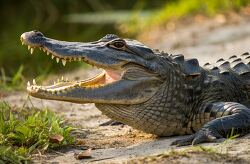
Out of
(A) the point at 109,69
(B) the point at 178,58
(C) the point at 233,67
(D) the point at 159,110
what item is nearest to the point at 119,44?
(A) the point at 109,69

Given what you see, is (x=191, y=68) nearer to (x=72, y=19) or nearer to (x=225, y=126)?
(x=225, y=126)

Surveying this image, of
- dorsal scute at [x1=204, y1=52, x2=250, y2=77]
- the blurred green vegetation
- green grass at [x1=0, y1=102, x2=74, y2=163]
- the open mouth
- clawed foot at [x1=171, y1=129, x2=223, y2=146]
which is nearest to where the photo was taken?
clawed foot at [x1=171, y1=129, x2=223, y2=146]

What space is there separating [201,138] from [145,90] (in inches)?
33.5

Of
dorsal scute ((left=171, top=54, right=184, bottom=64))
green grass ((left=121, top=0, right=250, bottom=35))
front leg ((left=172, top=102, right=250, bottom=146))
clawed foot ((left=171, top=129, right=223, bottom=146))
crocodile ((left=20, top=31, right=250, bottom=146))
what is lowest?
clawed foot ((left=171, top=129, right=223, bottom=146))

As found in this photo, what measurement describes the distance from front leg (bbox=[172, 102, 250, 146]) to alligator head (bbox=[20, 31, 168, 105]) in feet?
2.27

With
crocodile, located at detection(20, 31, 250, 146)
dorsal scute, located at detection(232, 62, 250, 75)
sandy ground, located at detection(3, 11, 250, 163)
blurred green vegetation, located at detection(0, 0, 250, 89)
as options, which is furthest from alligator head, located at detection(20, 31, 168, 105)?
blurred green vegetation, located at detection(0, 0, 250, 89)

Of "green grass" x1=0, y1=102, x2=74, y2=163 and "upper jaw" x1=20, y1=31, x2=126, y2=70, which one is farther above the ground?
"upper jaw" x1=20, y1=31, x2=126, y2=70

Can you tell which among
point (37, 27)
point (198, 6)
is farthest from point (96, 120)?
point (37, 27)

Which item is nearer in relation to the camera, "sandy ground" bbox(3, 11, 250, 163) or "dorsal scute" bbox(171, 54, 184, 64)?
"sandy ground" bbox(3, 11, 250, 163)

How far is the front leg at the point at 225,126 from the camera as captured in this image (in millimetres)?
6176

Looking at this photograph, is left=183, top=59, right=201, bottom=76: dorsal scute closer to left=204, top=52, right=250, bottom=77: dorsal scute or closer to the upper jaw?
left=204, top=52, right=250, bottom=77: dorsal scute

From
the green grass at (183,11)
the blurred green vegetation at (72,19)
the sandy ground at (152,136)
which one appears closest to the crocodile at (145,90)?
the sandy ground at (152,136)

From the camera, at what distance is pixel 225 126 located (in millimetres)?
6336

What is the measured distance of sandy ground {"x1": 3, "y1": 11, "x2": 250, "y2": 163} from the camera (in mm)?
5566
